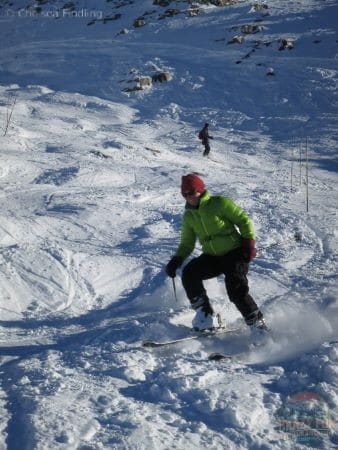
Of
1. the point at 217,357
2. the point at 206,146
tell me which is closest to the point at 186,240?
the point at 217,357

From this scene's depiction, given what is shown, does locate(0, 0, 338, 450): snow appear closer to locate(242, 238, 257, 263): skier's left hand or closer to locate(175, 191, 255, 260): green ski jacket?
locate(242, 238, 257, 263): skier's left hand

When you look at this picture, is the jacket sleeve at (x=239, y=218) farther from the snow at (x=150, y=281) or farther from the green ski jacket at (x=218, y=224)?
the snow at (x=150, y=281)

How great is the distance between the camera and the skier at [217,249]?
4.18 m

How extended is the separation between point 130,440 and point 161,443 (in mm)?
194

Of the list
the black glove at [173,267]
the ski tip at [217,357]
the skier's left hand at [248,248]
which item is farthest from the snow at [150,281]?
the skier's left hand at [248,248]

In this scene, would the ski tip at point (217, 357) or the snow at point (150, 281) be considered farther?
the ski tip at point (217, 357)

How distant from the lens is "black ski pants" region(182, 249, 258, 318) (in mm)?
4223

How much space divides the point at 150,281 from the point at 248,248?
2031 millimetres

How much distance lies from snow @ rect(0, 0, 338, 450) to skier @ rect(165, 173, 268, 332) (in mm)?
284

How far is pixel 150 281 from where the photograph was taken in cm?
583

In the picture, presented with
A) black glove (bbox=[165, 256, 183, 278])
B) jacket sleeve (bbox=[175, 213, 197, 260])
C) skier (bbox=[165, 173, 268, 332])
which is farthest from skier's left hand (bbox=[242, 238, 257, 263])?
black glove (bbox=[165, 256, 183, 278])

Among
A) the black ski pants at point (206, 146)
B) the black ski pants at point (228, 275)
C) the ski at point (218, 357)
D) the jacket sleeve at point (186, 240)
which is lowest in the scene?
the black ski pants at point (206, 146)

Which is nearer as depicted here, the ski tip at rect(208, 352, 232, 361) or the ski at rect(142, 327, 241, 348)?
the ski tip at rect(208, 352, 232, 361)

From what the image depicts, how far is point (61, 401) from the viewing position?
9.99 ft
